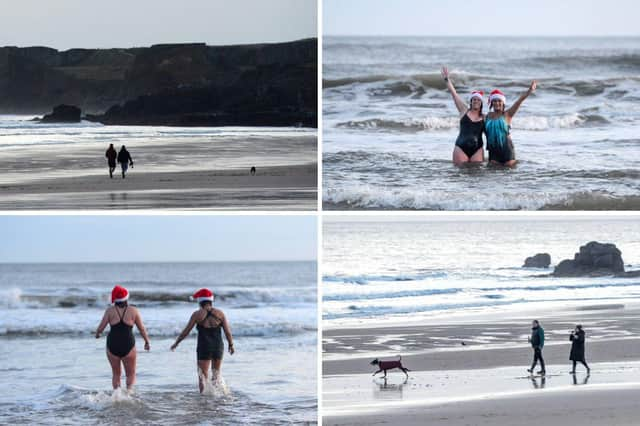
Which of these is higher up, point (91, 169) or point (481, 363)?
point (91, 169)

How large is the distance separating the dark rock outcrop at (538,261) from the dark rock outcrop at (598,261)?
57 millimetres

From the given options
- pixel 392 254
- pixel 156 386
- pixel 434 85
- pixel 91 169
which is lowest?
pixel 156 386

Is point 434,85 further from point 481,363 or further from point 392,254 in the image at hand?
point 481,363

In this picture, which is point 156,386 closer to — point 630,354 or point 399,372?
point 399,372

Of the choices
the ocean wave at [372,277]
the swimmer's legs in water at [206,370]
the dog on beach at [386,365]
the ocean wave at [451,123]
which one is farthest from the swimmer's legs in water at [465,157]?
the swimmer's legs in water at [206,370]

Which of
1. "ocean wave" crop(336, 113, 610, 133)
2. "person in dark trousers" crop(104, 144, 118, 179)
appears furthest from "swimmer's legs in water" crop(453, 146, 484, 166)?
"person in dark trousers" crop(104, 144, 118, 179)

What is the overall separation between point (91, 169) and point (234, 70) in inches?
27.9

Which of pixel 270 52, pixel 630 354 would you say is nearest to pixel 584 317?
pixel 630 354

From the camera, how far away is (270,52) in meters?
4.19

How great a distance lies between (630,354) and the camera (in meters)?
4.25

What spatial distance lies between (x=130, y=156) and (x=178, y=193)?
0.28 m

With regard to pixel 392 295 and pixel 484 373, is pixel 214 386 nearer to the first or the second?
pixel 392 295

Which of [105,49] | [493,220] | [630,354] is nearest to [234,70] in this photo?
[105,49]

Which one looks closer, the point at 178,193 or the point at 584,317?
the point at 178,193
